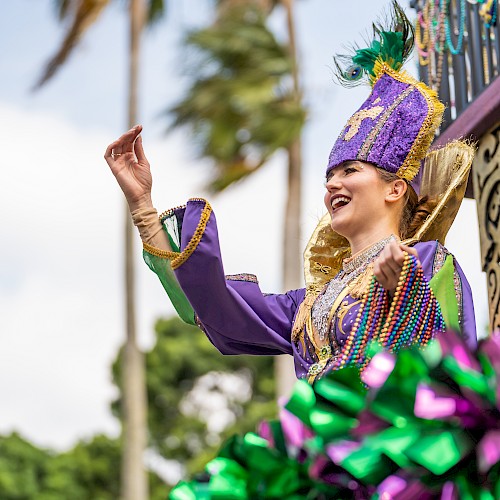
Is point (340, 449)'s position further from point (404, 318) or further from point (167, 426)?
point (167, 426)

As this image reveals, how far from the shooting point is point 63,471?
64.6 ft

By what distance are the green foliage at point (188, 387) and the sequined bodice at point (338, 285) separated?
1690 centimetres

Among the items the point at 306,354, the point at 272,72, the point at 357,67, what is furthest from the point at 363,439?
the point at 272,72

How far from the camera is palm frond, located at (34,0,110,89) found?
49.3ft

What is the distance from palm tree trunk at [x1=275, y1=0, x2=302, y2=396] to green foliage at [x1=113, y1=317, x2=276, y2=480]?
723 centimetres

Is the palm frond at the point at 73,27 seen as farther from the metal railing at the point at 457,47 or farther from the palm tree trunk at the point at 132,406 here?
the metal railing at the point at 457,47

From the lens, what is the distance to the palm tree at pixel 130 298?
46.2ft

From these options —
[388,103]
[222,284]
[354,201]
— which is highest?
[388,103]

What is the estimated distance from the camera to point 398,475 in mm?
1874

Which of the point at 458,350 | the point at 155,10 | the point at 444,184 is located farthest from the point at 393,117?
the point at 155,10

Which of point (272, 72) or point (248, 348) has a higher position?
point (272, 72)

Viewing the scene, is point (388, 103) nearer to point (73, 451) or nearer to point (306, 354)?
point (306, 354)

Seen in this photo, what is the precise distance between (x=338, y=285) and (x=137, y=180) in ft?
1.99

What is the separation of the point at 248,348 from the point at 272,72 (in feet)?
36.8
